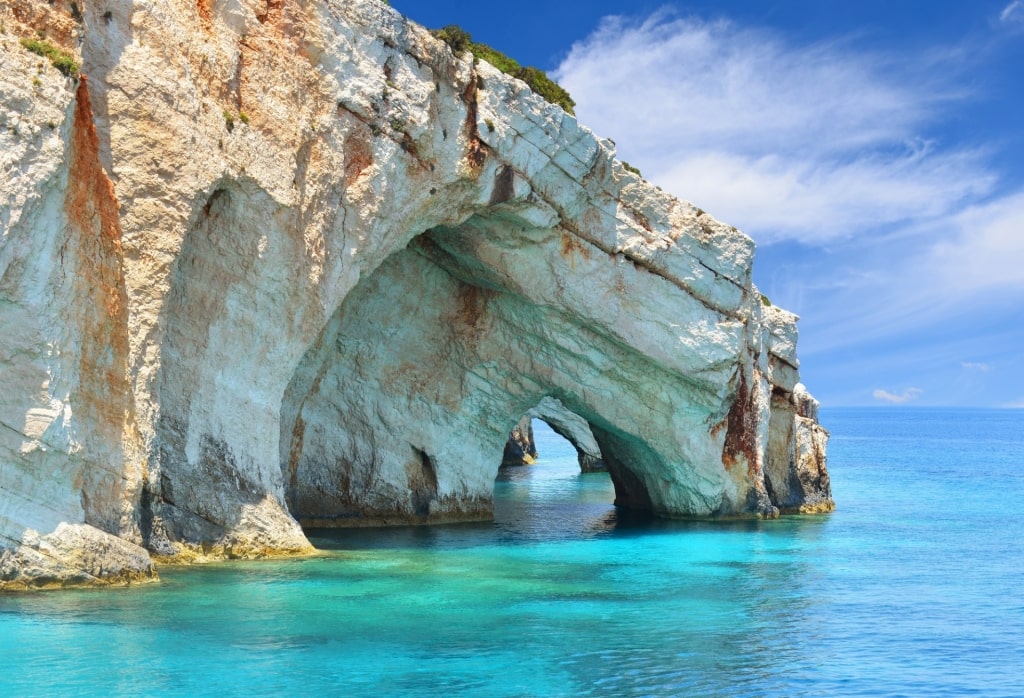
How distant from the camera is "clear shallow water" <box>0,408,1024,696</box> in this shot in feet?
49.1

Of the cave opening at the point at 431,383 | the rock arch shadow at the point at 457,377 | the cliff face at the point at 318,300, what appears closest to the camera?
the cliff face at the point at 318,300

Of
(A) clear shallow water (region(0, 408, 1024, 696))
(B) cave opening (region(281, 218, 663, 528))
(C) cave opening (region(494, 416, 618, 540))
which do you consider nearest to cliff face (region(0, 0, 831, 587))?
(B) cave opening (region(281, 218, 663, 528))

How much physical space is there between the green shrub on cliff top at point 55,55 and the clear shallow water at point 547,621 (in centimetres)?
897

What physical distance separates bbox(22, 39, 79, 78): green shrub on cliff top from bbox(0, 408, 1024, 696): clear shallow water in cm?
897

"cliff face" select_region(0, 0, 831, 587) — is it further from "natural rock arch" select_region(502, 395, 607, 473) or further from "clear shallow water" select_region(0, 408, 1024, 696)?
"natural rock arch" select_region(502, 395, 607, 473)

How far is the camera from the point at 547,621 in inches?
749

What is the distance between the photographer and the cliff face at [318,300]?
61.6ft

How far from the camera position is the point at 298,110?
2455cm

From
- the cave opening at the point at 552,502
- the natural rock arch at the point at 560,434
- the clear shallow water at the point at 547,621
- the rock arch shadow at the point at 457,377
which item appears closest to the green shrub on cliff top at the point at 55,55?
the clear shallow water at the point at 547,621

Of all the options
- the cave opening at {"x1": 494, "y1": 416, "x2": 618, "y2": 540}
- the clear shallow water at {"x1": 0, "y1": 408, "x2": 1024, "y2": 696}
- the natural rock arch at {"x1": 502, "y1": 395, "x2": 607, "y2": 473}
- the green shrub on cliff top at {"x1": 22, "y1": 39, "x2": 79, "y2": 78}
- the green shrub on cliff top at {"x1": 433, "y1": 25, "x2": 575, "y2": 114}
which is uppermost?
the green shrub on cliff top at {"x1": 433, "y1": 25, "x2": 575, "y2": 114}

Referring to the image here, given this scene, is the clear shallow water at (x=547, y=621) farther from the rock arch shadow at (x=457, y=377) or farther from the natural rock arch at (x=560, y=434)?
the natural rock arch at (x=560, y=434)

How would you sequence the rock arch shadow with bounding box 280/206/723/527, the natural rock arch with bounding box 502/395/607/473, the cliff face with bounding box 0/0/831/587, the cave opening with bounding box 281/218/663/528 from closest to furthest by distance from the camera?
the cliff face with bounding box 0/0/831/587
the rock arch shadow with bounding box 280/206/723/527
the cave opening with bounding box 281/218/663/528
the natural rock arch with bounding box 502/395/607/473

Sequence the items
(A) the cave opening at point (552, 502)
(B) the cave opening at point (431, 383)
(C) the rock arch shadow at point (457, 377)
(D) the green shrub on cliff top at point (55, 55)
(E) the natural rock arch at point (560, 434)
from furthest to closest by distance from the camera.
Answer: (E) the natural rock arch at point (560, 434) → (A) the cave opening at point (552, 502) → (B) the cave opening at point (431, 383) → (C) the rock arch shadow at point (457, 377) → (D) the green shrub on cliff top at point (55, 55)

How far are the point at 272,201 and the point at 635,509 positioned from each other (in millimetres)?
22980
